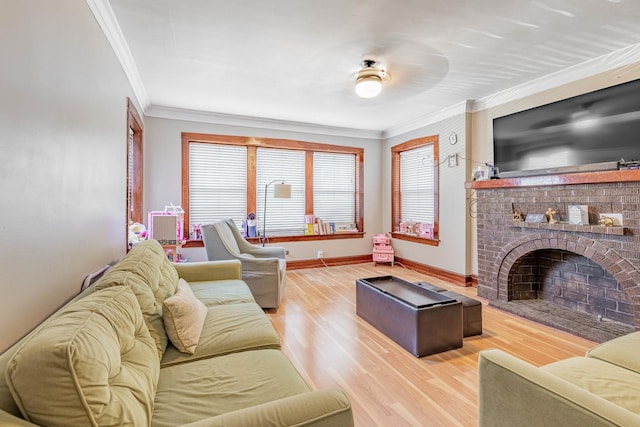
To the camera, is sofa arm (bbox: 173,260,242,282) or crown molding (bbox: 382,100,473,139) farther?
crown molding (bbox: 382,100,473,139)

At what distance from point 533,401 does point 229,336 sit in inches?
55.8

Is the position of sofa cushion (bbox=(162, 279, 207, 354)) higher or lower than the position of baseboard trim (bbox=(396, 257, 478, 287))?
higher

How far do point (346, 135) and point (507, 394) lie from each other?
16.6ft

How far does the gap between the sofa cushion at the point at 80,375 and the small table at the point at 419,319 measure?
1.89 meters

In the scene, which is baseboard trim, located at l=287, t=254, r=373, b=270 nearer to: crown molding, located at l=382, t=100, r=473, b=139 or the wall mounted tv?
crown molding, located at l=382, t=100, r=473, b=139

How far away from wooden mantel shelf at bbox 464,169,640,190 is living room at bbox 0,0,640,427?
55 cm

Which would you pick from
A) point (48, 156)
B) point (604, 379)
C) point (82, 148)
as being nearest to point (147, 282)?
point (48, 156)

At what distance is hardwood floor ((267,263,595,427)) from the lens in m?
1.80

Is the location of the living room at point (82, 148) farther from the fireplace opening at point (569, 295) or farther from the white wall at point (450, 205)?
the fireplace opening at point (569, 295)

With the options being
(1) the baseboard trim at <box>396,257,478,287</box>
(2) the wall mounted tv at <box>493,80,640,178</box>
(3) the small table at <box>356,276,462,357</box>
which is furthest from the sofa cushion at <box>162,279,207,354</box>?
(1) the baseboard trim at <box>396,257,478,287</box>

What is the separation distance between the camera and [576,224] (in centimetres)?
286

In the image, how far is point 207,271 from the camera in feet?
9.36

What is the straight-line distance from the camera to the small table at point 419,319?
2.38m

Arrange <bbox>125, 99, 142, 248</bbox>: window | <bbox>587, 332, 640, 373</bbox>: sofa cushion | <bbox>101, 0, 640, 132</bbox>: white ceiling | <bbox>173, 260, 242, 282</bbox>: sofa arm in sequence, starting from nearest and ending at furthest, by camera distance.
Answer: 1. <bbox>587, 332, 640, 373</bbox>: sofa cushion
2. <bbox>101, 0, 640, 132</bbox>: white ceiling
3. <bbox>173, 260, 242, 282</bbox>: sofa arm
4. <bbox>125, 99, 142, 248</bbox>: window
